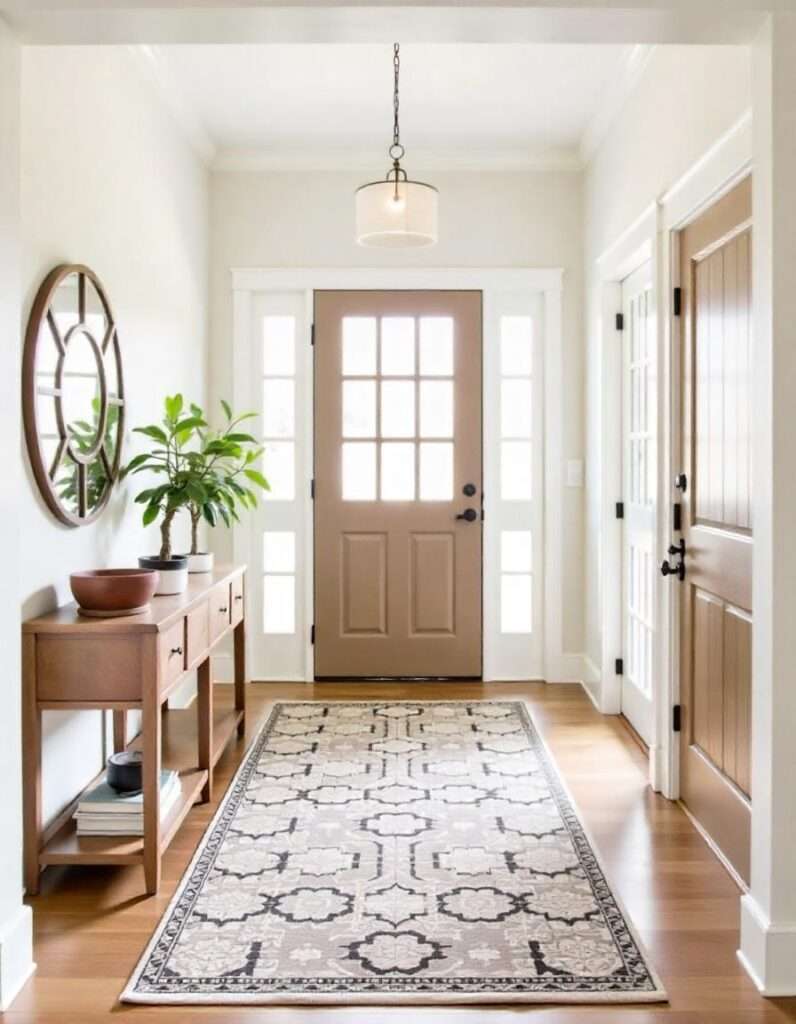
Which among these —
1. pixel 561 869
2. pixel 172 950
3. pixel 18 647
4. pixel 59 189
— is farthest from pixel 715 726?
pixel 59 189

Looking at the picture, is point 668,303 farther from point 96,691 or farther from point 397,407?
point 96,691

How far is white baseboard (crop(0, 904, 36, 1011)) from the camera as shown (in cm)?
214

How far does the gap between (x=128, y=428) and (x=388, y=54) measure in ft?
5.87

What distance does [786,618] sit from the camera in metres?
2.18

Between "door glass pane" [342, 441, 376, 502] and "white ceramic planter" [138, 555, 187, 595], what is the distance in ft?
6.52

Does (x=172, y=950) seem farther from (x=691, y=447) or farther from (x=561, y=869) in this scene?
(x=691, y=447)

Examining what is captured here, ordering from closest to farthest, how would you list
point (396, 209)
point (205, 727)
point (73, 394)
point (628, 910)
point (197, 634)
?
point (628, 910) → point (73, 394) → point (197, 634) → point (205, 727) → point (396, 209)

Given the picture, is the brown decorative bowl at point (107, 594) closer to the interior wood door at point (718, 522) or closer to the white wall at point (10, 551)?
the white wall at point (10, 551)

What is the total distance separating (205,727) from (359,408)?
2.37m

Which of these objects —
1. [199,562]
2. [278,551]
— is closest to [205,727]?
[199,562]

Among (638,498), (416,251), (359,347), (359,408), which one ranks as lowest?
(638,498)

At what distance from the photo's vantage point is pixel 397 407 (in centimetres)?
529

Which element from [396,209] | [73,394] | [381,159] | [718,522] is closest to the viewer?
[718,522]

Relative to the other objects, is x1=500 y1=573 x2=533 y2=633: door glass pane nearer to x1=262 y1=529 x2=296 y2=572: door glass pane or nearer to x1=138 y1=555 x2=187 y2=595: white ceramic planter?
x1=262 y1=529 x2=296 y2=572: door glass pane
